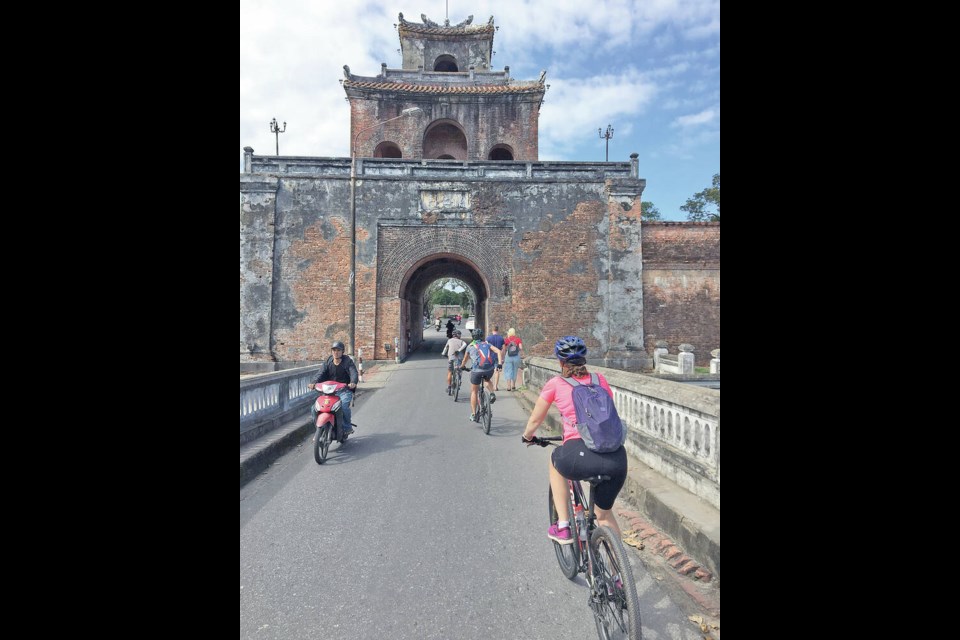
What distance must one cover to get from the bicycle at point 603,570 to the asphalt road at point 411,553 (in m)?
0.16

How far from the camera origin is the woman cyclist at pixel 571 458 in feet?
7.82

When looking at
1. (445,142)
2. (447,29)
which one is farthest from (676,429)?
(447,29)

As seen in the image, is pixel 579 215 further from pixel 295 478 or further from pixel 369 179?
pixel 295 478

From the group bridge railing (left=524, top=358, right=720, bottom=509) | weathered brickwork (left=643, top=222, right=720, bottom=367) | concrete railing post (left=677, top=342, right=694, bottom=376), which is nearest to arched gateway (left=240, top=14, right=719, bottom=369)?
weathered brickwork (left=643, top=222, right=720, bottom=367)

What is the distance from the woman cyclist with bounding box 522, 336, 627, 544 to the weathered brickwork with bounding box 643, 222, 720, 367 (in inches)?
588

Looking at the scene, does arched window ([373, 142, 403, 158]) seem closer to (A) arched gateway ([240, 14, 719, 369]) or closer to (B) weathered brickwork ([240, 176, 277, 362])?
(A) arched gateway ([240, 14, 719, 369])

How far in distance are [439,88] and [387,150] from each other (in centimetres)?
393

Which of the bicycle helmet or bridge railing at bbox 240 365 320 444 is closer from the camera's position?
the bicycle helmet

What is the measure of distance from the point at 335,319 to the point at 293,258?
2.69 m

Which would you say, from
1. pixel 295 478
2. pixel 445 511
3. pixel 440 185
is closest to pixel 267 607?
pixel 445 511

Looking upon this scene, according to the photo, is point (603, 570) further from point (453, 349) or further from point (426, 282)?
point (426, 282)

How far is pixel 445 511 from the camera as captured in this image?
378cm

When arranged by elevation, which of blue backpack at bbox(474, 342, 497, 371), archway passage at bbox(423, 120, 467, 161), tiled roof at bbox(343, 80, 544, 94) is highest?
tiled roof at bbox(343, 80, 544, 94)

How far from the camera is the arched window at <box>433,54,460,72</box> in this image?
23877 millimetres
